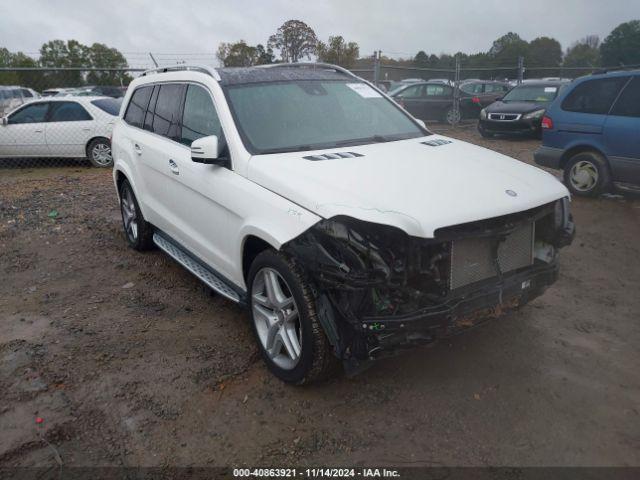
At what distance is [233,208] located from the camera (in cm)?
358

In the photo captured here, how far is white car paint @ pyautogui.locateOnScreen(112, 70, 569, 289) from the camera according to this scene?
2.94 metres

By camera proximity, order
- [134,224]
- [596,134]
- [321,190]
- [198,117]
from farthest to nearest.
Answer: [596,134] < [134,224] < [198,117] < [321,190]

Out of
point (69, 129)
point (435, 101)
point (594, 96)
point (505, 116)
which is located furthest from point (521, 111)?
point (69, 129)

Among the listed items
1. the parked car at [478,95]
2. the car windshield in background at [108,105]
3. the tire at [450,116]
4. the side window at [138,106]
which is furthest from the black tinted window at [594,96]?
the parked car at [478,95]

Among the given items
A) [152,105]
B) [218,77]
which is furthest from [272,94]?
[152,105]

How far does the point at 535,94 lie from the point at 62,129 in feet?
36.5

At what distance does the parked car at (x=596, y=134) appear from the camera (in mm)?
7164

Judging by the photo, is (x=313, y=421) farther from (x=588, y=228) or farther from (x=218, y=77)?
(x=588, y=228)

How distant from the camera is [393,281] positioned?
2811 millimetres

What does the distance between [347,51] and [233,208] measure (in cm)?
3016

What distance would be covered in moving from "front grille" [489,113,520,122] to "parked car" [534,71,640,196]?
543 cm

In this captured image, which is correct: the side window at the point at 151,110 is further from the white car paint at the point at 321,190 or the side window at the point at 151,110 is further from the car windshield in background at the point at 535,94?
the car windshield in background at the point at 535,94

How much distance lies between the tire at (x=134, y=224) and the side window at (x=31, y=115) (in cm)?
676

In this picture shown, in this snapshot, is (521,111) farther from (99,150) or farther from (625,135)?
(99,150)
